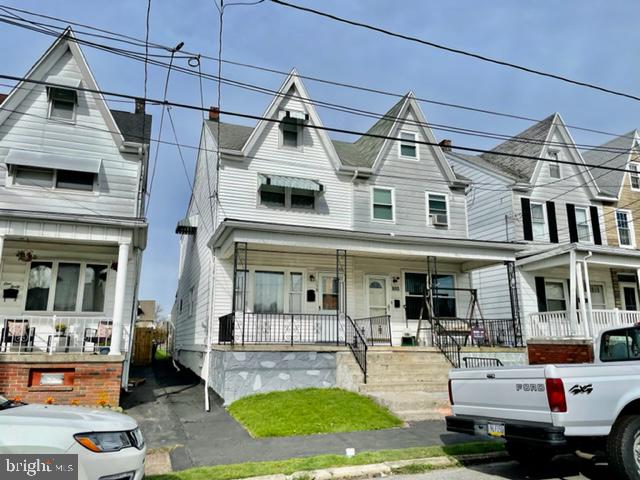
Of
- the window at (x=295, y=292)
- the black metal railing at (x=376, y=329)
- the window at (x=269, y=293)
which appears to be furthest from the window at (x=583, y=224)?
the window at (x=269, y=293)

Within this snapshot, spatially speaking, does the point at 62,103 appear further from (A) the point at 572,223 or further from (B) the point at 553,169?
(A) the point at 572,223

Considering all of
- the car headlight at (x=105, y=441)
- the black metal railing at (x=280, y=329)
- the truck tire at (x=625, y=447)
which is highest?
the black metal railing at (x=280, y=329)

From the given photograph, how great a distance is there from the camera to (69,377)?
10.8 metres

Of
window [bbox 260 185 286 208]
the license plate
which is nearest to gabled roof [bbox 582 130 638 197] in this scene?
window [bbox 260 185 286 208]

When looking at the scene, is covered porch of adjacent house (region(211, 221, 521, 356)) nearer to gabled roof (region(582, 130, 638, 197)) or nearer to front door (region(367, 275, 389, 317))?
front door (region(367, 275, 389, 317))

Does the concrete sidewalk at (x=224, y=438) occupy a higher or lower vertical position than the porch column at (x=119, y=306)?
lower

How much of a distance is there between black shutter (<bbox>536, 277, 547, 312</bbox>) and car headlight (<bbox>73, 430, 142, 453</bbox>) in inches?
699

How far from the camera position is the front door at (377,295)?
54.7 feet

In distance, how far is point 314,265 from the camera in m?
15.9

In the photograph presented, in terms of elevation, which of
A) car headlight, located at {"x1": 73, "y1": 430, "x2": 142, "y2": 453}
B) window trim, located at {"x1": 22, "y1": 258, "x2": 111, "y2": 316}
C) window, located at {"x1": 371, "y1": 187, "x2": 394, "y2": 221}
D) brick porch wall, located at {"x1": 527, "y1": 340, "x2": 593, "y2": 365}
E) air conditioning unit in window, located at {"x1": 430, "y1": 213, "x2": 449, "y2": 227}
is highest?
window, located at {"x1": 371, "y1": 187, "x2": 394, "y2": 221}

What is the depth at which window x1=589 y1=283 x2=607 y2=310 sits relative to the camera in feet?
67.0

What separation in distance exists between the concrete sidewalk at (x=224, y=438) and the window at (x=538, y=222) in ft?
42.4

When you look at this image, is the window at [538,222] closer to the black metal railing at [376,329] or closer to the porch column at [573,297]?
the porch column at [573,297]

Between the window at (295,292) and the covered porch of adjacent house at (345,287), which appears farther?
the window at (295,292)
